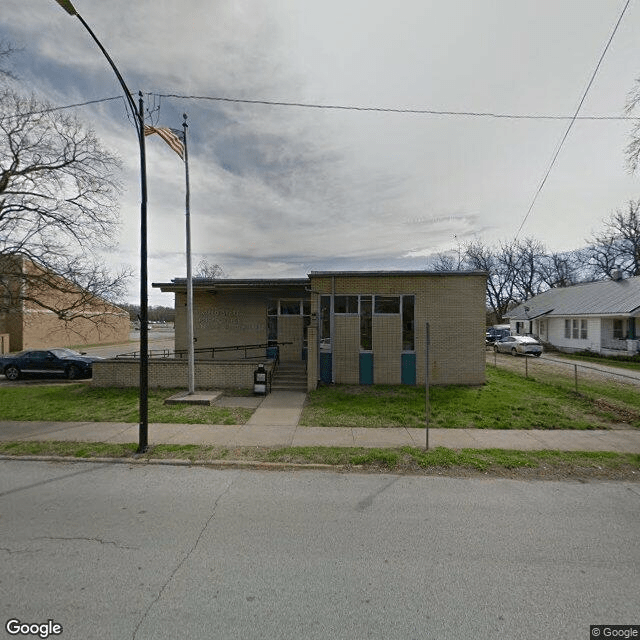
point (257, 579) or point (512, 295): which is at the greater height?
point (512, 295)

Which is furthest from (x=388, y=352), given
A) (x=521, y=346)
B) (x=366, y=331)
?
(x=521, y=346)

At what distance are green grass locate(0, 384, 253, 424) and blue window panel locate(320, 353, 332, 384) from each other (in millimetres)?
3819

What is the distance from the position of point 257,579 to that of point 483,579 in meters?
2.00

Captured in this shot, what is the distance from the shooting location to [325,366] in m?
12.2

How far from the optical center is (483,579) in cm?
299

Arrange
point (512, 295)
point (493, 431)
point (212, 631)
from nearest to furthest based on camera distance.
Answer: point (212, 631)
point (493, 431)
point (512, 295)

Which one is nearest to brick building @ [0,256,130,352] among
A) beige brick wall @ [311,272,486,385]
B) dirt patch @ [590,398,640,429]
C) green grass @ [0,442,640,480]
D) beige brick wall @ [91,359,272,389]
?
beige brick wall @ [91,359,272,389]

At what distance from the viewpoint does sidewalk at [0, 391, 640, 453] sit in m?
6.45

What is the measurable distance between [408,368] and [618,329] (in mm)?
22347

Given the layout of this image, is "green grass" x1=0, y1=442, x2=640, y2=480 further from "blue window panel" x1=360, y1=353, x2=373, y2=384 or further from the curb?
"blue window panel" x1=360, y1=353, x2=373, y2=384

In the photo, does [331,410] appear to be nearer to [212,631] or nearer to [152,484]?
[152,484]

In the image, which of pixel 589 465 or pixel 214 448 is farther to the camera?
pixel 214 448

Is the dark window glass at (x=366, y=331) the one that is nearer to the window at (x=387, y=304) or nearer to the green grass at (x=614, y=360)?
the window at (x=387, y=304)

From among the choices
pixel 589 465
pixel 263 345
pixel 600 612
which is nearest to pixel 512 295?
pixel 263 345
